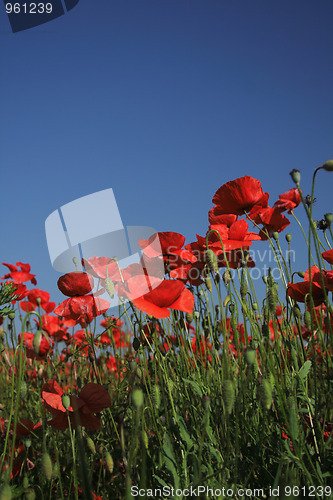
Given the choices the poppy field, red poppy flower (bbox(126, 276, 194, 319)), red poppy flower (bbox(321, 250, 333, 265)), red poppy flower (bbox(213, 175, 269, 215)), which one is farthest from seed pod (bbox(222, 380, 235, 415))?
red poppy flower (bbox(213, 175, 269, 215))

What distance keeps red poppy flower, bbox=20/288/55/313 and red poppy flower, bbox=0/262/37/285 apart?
0.12m

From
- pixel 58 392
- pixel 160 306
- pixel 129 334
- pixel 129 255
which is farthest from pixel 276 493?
pixel 129 334

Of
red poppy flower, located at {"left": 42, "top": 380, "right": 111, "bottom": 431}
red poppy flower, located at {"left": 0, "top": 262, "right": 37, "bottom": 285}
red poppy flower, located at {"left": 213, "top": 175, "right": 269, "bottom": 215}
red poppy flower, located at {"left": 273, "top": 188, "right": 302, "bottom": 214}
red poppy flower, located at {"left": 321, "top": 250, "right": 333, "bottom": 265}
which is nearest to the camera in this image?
red poppy flower, located at {"left": 42, "top": 380, "right": 111, "bottom": 431}

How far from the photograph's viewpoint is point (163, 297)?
57.6 inches

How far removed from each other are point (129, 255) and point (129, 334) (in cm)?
196

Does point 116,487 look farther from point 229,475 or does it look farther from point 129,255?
point 129,255

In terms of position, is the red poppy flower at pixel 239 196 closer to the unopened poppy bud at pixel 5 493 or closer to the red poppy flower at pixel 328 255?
the red poppy flower at pixel 328 255

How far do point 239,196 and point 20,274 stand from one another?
7.07 feet

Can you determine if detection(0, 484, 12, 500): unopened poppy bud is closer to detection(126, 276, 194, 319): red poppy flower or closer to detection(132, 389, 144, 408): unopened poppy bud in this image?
detection(132, 389, 144, 408): unopened poppy bud

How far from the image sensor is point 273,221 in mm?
2150

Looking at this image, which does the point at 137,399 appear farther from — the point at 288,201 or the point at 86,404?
the point at 288,201

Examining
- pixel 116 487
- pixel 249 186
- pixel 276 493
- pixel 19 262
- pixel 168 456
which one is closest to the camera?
pixel 276 493

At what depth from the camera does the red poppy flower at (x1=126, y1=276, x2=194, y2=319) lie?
1435mm

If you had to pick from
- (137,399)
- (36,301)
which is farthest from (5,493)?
(36,301)
